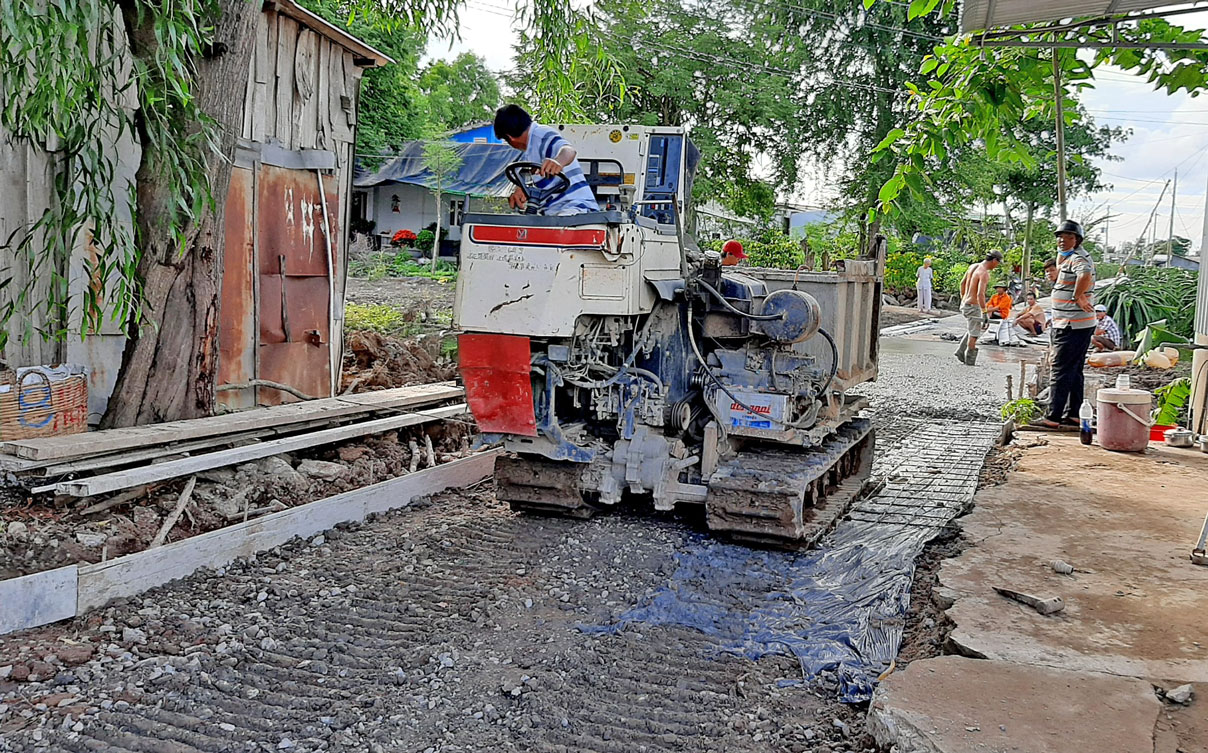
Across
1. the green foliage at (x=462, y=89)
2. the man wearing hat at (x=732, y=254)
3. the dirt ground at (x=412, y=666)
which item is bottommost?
the dirt ground at (x=412, y=666)

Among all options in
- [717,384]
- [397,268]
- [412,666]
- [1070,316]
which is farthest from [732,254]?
[397,268]

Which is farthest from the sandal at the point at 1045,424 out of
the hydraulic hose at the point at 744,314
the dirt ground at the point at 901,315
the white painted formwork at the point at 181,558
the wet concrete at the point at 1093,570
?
the dirt ground at the point at 901,315

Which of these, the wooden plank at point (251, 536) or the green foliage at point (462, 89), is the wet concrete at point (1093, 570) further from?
the green foliage at point (462, 89)

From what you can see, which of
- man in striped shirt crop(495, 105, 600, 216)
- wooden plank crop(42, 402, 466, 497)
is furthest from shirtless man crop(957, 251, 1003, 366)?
man in striped shirt crop(495, 105, 600, 216)

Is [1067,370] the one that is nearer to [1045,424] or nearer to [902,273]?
[1045,424]

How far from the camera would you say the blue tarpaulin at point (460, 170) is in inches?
1102

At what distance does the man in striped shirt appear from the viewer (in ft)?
20.1

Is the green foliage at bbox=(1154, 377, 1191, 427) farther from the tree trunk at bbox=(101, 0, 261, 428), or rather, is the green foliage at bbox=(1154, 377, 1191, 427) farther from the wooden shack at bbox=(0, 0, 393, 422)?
the tree trunk at bbox=(101, 0, 261, 428)

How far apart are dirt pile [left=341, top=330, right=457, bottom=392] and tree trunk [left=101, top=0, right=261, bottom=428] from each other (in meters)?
2.54

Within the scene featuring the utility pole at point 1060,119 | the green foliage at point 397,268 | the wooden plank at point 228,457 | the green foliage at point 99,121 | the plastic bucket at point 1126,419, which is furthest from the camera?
the green foliage at point 397,268

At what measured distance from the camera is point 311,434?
6.99m

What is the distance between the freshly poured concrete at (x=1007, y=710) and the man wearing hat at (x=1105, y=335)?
13379 millimetres

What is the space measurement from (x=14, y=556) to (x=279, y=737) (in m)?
2.15

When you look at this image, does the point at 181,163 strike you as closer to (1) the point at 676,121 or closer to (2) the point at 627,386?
(2) the point at 627,386
